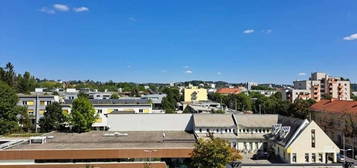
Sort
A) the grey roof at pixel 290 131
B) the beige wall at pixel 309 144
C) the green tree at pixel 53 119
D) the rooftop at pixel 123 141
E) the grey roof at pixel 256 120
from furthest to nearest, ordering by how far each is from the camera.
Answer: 1. the green tree at pixel 53 119
2. the grey roof at pixel 256 120
3. the grey roof at pixel 290 131
4. the rooftop at pixel 123 141
5. the beige wall at pixel 309 144

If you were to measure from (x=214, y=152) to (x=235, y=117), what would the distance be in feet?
66.4

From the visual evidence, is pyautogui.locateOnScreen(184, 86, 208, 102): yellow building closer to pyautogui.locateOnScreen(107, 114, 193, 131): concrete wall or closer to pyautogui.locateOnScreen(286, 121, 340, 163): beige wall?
pyautogui.locateOnScreen(107, 114, 193, 131): concrete wall

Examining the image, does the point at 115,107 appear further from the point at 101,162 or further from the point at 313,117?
the point at 313,117

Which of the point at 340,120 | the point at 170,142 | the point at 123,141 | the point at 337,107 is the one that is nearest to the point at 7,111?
the point at 123,141

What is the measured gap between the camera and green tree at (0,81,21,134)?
53938 mm

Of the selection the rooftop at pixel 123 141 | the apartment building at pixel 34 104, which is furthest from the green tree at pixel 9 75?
the rooftop at pixel 123 141

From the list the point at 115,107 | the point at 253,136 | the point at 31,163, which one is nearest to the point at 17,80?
the point at 115,107

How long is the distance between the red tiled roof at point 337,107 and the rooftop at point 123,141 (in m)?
26.2

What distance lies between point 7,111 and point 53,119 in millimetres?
8052

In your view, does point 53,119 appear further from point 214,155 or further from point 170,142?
point 214,155

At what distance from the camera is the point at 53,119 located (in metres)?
59.8

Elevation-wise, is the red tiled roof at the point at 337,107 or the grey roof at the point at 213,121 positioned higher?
the red tiled roof at the point at 337,107

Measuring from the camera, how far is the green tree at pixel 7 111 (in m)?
53.9

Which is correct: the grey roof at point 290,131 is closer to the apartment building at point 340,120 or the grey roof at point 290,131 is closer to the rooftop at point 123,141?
the apartment building at point 340,120
